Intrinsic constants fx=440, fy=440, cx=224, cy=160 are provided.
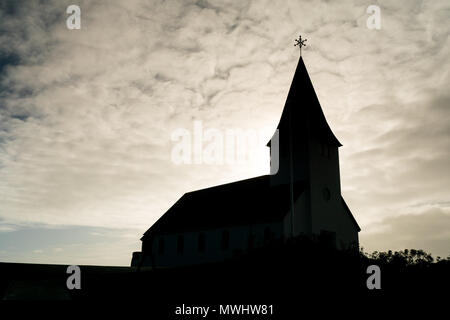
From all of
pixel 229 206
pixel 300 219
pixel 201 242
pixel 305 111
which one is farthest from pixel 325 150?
pixel 201 242

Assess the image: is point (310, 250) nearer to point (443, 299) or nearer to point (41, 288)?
point (443, 299)

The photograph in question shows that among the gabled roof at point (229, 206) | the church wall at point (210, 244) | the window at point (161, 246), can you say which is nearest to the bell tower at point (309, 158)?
the gabled roof at point (229, 206)

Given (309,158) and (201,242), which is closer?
(309,158)

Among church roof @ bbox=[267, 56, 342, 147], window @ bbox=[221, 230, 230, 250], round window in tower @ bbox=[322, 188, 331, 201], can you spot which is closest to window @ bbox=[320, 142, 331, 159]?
church roof @ bbox=[267, 56, 342, 147]

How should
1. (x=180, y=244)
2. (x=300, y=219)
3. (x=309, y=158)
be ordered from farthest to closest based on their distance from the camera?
(x=180, y=244) → (x=309, y=158) → (x=300, y=219)

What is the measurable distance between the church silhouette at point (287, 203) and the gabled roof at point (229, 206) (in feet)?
0.29

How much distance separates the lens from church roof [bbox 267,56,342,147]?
A: 40.8 meters

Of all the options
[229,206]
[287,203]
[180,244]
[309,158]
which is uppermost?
[309,158]

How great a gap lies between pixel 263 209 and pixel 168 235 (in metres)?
14.0

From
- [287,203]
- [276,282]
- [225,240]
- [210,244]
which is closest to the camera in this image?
[276,282]

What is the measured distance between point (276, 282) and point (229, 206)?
2922 centimetres

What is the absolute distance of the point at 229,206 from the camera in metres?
44.7

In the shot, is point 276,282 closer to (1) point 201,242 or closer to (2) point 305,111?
Result: (2) point 305,111

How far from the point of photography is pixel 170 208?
54.0 meters
